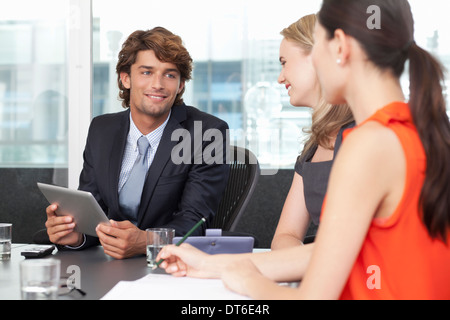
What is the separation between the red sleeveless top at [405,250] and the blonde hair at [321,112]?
0.78 metres

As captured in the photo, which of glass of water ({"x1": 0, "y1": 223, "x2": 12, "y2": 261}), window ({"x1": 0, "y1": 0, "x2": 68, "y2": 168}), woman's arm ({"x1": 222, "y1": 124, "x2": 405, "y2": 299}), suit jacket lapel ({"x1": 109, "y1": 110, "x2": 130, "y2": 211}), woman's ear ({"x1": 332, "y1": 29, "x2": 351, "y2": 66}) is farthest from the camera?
window ({"x1": 0, "y1": 0, "x2": 68, "y2": 168})

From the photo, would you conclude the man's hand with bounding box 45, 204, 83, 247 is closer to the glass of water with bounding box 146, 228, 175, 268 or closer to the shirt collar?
the glass of water with bounding box 146, 228, 175, 268

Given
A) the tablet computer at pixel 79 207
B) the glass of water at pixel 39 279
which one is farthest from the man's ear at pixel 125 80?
the glass of water at pixel 39 279

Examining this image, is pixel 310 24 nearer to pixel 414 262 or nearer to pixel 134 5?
pixel 414 262

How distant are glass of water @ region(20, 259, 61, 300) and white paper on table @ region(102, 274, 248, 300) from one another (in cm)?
12

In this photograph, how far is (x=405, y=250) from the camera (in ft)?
3.22

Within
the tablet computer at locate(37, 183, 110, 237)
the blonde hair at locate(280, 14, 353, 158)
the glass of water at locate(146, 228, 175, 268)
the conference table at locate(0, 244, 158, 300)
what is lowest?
the conference table at locate(0, 244, 158, 300)

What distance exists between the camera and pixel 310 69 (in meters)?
1.87

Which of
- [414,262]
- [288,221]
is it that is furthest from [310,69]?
[414,262]

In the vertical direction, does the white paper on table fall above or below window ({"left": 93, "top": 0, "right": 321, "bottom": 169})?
below

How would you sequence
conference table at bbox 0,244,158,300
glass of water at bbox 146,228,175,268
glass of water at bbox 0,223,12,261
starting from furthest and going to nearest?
glass of water at bbox 0,223,12,261 → glass of water at bbox 146,228,175,268 → conference table at bbox 0,244,158,300

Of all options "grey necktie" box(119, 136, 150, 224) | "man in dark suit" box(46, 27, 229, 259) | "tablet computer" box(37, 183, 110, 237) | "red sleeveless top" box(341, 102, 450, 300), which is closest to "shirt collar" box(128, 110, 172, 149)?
"man in dark suit" box(46, 27, 229, 259)

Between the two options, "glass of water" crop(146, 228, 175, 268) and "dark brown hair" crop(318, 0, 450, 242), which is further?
"glass of water" crop(146, 228, 175, 268)

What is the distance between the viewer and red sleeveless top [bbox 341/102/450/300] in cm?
97
